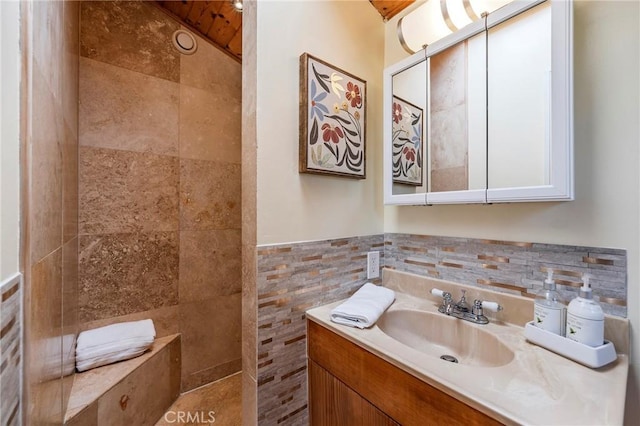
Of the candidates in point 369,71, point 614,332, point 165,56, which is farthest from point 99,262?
point 614,332

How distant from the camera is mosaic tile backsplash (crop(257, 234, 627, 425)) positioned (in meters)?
0.79

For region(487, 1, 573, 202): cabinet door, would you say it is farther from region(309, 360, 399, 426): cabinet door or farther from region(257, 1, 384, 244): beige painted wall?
region(309, 360, 399, 426): cabinet door

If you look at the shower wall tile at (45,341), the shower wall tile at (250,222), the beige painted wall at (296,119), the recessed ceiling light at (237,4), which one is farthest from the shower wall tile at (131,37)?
the shower wall tile at (45,341)

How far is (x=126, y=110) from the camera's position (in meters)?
1.53

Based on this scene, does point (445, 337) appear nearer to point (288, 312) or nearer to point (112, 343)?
point (288, 312)

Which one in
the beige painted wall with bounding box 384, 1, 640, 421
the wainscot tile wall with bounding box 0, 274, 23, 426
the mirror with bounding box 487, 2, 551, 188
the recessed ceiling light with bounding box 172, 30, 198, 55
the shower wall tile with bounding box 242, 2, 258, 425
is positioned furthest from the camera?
the recessed ceiling light with bounding box 172, 30, 198, 55

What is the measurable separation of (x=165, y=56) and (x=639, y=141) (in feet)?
7.39

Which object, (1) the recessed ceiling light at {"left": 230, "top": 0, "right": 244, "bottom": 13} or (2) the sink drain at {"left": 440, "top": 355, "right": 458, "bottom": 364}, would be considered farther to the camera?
(1) the recessed ceiling light at {"left": 230, "top": 0, "right": 244, "bottom": 13}

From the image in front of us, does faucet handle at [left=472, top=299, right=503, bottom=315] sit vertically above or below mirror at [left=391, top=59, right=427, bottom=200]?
below

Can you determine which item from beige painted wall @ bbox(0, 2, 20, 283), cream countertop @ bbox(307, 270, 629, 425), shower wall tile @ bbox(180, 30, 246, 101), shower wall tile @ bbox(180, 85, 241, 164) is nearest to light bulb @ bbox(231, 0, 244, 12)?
shower wall tile @ bbox(180, 30, 246, 101)

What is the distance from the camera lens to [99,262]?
1.45 m

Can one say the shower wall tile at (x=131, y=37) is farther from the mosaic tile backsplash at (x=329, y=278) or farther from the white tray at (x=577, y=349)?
the white tray at (x=577, y=349)

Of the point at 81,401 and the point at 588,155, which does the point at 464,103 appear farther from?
the point at 81,401

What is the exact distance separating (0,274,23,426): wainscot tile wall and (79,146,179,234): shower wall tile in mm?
1179
